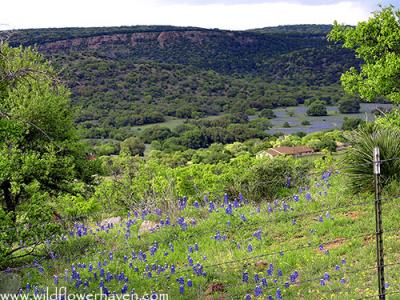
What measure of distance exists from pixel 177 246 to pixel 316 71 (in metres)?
141

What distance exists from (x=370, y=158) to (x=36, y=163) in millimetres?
7046

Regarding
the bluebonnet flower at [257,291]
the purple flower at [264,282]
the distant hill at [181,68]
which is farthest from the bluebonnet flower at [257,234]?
the distant hill at [181,68]

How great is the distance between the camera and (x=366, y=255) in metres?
6.37

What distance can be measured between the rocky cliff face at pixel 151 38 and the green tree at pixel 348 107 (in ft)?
202

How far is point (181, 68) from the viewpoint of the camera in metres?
133

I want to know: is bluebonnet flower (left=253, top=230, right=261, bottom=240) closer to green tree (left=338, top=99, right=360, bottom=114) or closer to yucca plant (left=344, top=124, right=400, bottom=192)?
yucca plant (left=344, top=124, right=400, bottom=192)

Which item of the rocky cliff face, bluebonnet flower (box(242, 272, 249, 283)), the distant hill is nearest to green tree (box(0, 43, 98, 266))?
bluebonnet flower (box(242, 272, 249, 283))

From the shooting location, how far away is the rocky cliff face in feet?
449

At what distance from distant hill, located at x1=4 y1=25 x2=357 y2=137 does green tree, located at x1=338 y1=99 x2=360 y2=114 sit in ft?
56.3

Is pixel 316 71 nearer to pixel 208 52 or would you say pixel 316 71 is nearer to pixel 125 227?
pixel 208 52

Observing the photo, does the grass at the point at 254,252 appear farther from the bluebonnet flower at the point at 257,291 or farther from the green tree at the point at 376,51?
the green tree at the point at 376,51

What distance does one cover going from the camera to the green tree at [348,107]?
346 ft

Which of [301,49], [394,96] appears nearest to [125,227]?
[394,96]

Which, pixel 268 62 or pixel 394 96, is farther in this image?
pixel 268 62
